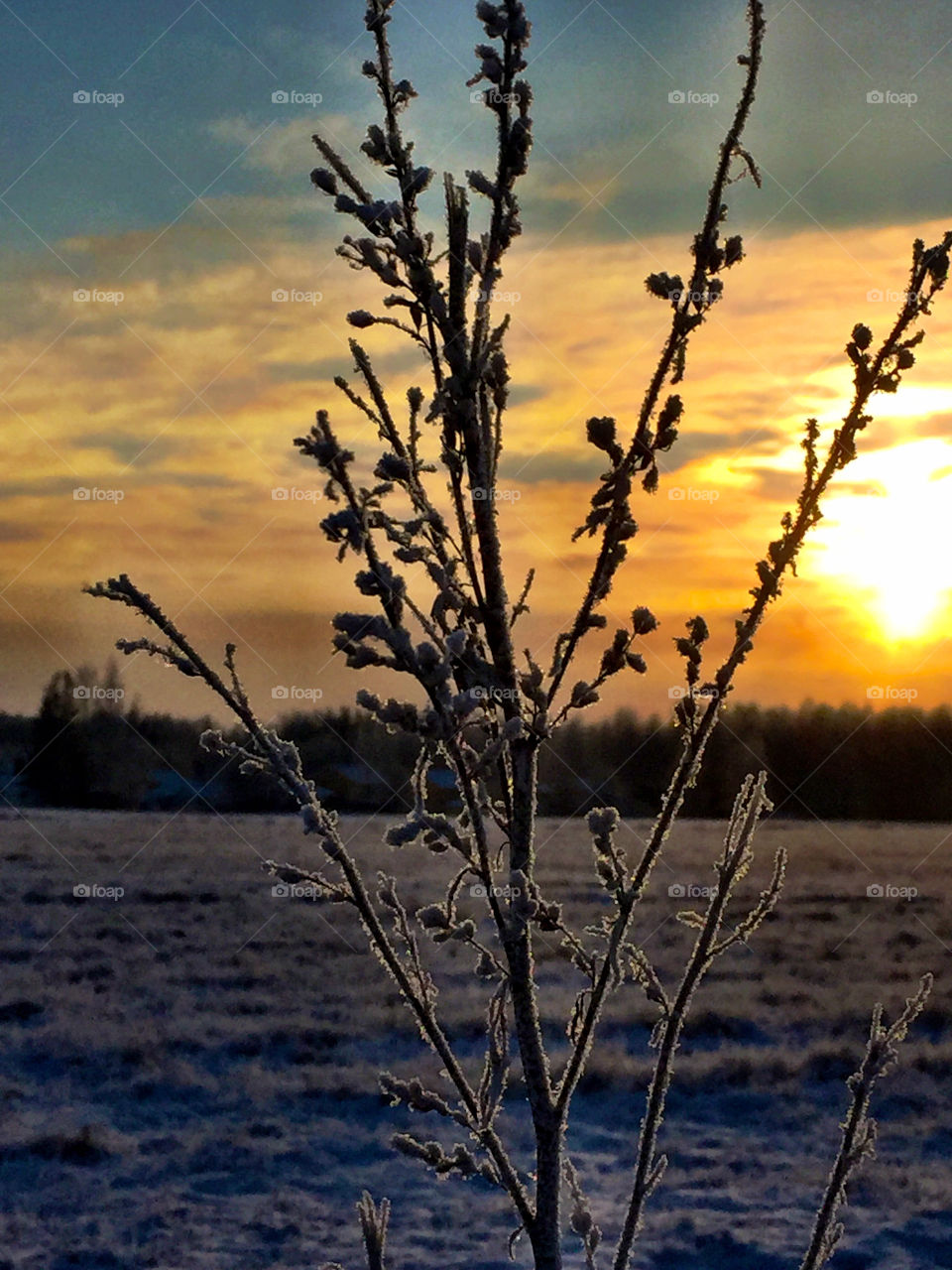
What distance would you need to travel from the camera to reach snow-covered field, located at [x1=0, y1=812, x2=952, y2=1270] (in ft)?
23.4

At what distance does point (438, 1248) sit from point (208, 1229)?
1.53 metres

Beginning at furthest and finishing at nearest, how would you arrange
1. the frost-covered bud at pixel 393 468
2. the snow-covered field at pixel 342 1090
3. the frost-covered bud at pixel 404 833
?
the snow-covered field at pixel 342 1090, the frost-covered bud at pixel 393 468, the frost-covered bud at pixel 404 833

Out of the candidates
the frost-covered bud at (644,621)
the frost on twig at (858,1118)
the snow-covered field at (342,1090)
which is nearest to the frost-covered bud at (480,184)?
the frost-covered bud at (644,621)

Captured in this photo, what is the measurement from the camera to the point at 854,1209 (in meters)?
8.13

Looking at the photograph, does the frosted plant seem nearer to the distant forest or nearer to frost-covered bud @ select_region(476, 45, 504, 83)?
frost-covered bud @ select_region(476, 45, 504, 83)

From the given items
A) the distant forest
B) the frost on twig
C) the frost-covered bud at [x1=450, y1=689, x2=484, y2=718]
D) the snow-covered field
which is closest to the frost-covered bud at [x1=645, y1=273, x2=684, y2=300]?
the frost-covered bud at [x1=450, y1=689, x2=484, y2=718]

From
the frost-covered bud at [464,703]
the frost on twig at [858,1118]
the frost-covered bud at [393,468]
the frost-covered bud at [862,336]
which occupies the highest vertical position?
the frost-covered bud at [862,336]

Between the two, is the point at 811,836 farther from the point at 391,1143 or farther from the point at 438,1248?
the point at 391,1143

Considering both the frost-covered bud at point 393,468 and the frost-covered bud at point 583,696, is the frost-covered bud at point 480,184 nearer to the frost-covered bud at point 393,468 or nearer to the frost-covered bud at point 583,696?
the frost-covered bud at point 393,468

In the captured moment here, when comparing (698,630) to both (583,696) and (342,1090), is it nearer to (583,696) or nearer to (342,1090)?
(583,696)

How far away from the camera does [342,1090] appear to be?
377 inches

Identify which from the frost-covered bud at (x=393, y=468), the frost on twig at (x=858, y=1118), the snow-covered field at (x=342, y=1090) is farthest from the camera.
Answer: the snow-covered field at (x=342, y=1090)

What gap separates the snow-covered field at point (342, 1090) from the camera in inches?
281

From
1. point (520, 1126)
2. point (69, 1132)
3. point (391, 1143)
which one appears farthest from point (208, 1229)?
point (391, 1143)
